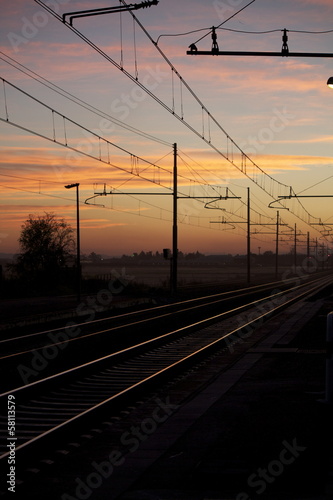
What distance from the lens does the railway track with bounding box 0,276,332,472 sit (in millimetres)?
8664

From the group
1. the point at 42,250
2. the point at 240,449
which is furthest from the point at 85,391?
the point at 42,250

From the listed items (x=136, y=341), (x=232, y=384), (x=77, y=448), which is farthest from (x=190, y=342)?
(x=77, y=448)

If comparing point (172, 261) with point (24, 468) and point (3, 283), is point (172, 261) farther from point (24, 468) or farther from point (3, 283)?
point (24, 468)

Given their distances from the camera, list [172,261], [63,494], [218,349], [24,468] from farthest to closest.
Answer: [172,261], [218,349], [24,468], [63,494]

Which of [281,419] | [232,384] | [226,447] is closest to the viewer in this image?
[226,447]

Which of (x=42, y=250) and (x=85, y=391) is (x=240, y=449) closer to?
(x=85, y=391)

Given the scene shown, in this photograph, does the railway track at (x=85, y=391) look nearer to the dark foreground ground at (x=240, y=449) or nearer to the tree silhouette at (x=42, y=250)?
the dark foreground ground at (x=240, y=449)

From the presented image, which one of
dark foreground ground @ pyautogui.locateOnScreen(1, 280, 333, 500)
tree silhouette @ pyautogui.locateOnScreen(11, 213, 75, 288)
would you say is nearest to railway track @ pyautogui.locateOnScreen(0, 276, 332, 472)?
dark foreground ground @ pyautogui.locateOnScreen(1, 280, 333, 500)

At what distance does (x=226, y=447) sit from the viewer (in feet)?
25.7

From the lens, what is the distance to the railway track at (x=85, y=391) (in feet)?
28.4

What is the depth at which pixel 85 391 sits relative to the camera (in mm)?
12117

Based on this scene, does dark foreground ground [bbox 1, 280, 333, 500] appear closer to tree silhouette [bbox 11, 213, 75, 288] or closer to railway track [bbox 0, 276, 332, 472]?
railway track [bbox 0, 276, 332, 472]

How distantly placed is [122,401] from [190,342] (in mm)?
9755

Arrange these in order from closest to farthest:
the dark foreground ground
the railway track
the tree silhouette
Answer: the dark foreground ground, the railway track, the tree silhouette
